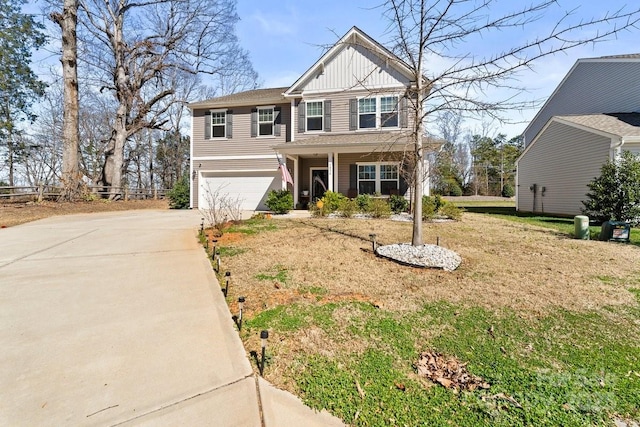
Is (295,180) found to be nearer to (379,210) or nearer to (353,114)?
(353,114)

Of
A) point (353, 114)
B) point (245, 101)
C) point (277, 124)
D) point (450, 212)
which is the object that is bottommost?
point (450, 212)

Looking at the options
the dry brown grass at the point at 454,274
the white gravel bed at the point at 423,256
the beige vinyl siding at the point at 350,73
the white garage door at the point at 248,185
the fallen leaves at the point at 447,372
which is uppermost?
the beige vinyl siding at the point at 350,73

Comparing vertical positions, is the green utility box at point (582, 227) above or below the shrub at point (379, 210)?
below

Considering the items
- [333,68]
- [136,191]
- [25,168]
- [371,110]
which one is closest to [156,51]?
[136,191]

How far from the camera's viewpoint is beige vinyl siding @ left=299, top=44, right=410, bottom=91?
1348 centimetres

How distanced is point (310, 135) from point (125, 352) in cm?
1274

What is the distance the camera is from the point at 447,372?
2391 millimetres

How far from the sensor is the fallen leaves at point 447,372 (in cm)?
224

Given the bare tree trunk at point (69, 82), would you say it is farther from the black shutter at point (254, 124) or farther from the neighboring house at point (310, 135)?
the black shutter at point (254, 124)

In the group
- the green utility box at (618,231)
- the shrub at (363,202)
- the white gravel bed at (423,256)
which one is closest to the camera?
the white gravel bed at (423,256)

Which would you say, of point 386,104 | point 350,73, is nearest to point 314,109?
point 350,73

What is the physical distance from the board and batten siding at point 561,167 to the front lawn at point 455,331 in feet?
28.1

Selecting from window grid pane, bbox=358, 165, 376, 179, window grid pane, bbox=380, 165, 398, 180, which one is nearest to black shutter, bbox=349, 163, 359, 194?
window grid pane, bbox=358, 165, 376, 179

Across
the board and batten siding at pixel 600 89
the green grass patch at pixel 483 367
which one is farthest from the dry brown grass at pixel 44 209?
the board and batten siding at pixel 600 89
